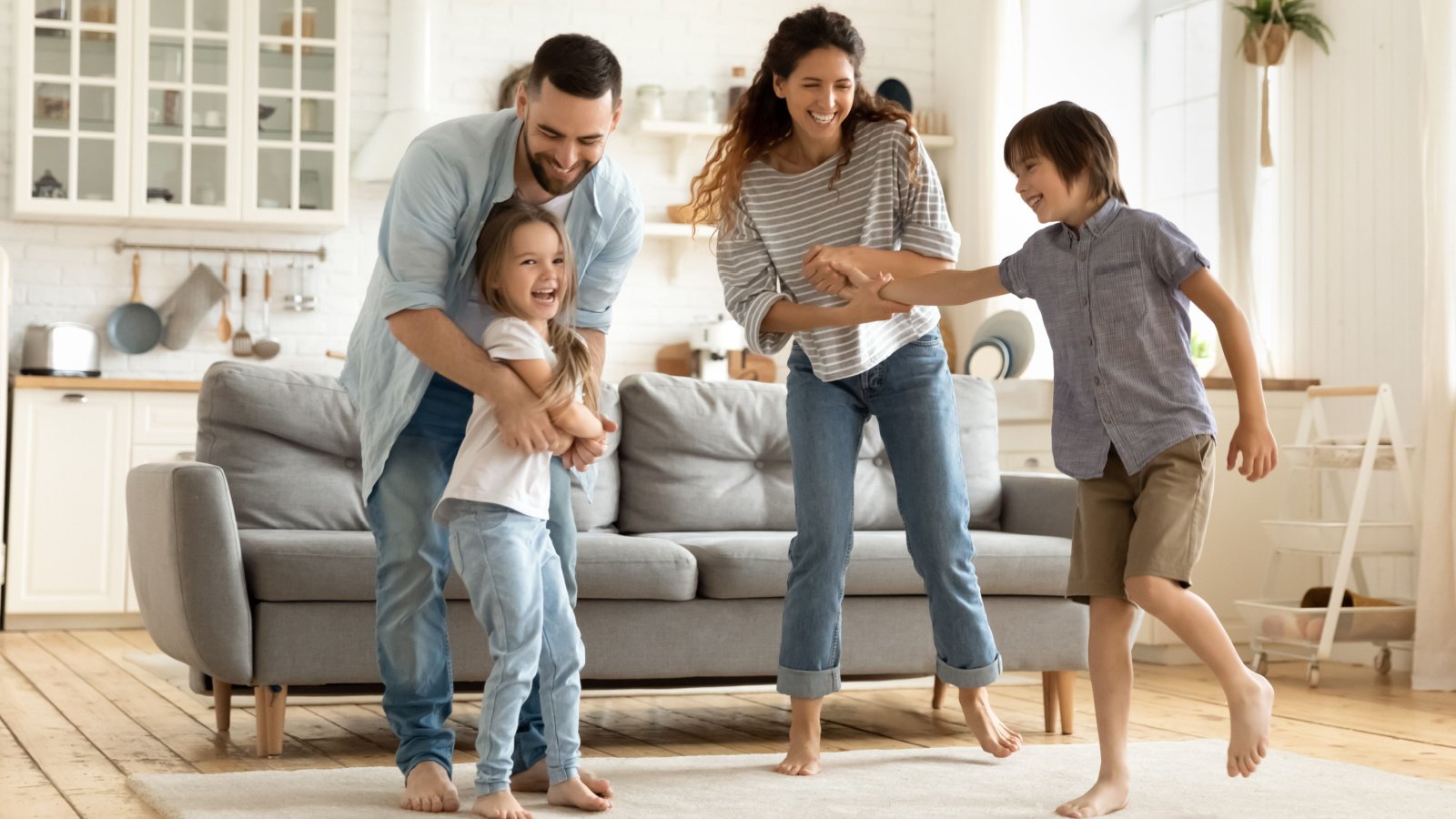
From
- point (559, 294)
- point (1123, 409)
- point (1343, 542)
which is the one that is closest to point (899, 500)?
point (1123, 409)

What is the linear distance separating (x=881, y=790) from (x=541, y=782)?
539 mm

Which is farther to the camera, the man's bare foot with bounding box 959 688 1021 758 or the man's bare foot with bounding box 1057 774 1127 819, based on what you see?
the man's bare foot with bounding box 959 688 1021 758

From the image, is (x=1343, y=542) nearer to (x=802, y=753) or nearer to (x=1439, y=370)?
(x=1439, y=370)

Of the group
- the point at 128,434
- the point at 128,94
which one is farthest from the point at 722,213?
the point at 128,94

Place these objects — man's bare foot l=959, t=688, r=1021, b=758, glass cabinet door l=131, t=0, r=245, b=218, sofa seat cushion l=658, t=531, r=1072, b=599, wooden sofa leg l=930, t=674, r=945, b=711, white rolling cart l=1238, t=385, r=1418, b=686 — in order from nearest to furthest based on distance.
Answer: man's bare foot l=959, t=688, r=1021, b=758 → sofa seat cushion l=658, t=531, r=1072, b=599 → wooden sofa leg l=930, t=674, r=945, b=711 → white rolling cart l=1238, t=385, r=1418, b=686 → glass cabinet door l=131, t=0, r=245, b=218

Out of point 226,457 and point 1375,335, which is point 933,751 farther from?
point 1375,335

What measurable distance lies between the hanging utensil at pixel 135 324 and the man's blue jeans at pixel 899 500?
391 cm

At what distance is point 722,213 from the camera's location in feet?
8.81

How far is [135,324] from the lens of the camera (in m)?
5.77

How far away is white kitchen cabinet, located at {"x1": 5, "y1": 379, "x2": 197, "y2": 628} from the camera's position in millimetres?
5176

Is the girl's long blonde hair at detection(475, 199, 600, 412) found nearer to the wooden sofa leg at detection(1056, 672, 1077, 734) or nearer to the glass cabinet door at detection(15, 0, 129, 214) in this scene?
the wooden sofa leg at detection(1056, 672, 1077, 734)

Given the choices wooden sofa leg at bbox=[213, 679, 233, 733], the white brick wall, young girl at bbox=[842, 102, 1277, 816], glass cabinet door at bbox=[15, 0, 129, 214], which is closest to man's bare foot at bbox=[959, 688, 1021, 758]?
young girl at bbox=[842, 102, 1277, 816]

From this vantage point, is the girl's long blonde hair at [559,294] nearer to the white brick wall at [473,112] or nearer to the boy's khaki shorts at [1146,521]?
the boy's khaki shorts at [1146,521]

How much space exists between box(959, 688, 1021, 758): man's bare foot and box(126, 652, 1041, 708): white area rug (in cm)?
67
